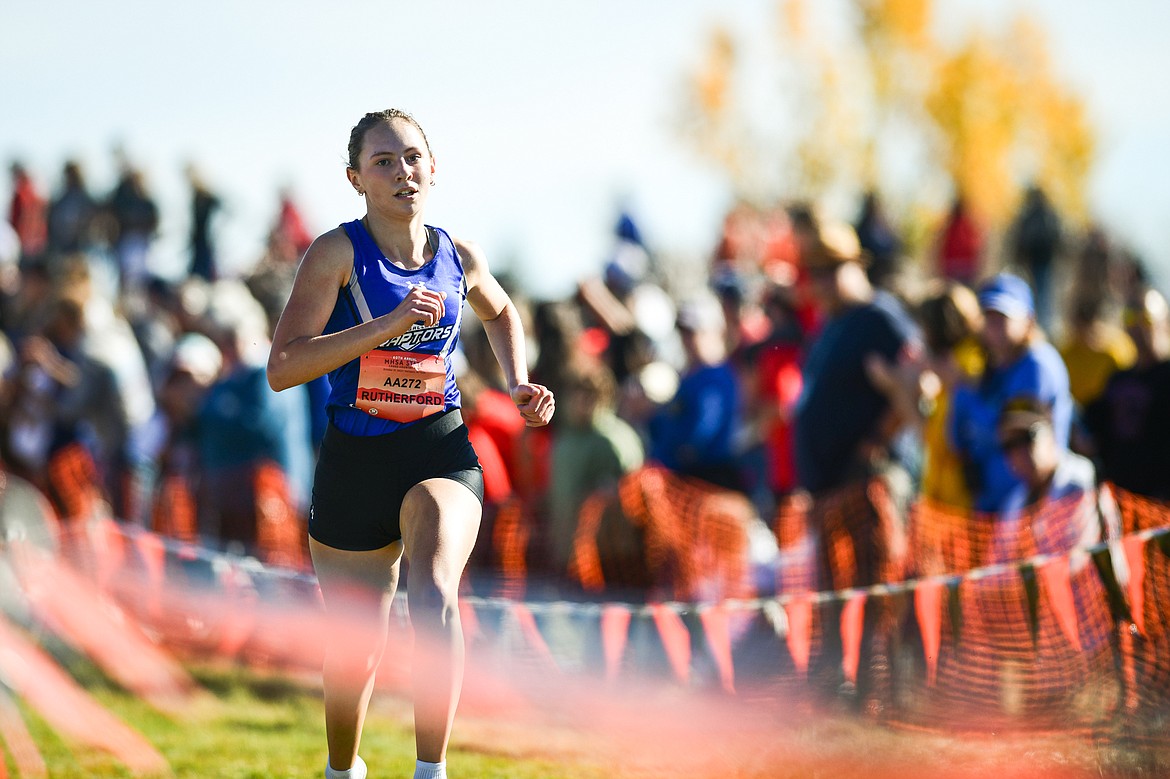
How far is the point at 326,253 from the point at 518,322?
727mm

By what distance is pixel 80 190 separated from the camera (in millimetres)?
18453

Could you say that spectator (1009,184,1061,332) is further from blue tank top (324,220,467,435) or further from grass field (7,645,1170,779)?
blue tank top (324,220,467,435)

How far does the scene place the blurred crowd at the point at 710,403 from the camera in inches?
277

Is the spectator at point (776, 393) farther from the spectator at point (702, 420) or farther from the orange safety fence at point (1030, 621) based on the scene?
the orange safety fence at point (1030, 621)

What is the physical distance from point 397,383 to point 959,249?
10.7 m

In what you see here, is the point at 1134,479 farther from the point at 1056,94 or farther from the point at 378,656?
the point at 1056,94

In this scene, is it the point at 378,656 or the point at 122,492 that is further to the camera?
the point at 122,492

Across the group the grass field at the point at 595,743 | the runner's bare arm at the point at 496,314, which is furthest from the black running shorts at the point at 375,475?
the grass field at the point at 595,743

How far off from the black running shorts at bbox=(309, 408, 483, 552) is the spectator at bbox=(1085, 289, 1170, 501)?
4196 mm

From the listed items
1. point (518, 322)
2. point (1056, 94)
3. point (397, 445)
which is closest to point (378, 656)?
point (397, 445)

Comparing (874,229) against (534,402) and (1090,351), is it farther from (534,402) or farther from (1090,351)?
(534,402)

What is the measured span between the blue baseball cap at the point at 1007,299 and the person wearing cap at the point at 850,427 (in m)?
0.43

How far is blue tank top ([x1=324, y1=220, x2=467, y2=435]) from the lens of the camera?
4117 mm

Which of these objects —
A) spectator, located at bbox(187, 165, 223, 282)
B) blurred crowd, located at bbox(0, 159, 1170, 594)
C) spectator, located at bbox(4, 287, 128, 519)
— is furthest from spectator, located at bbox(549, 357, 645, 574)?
spectator, located at bbox(187, 165, 223, 282)
